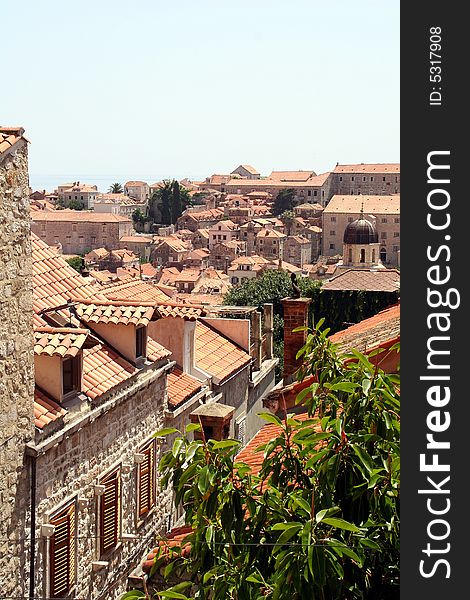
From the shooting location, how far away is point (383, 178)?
Answer: 16012 cm

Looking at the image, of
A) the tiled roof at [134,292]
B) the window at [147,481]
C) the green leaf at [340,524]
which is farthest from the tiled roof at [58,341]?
the green leaf at [340,524]

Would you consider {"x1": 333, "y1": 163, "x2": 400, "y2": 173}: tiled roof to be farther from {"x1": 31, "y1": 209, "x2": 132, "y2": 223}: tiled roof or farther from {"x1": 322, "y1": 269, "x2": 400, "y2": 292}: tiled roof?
{"x1": 322, "y1": 269, "x2": 400, "y2": 292}: tiled roof

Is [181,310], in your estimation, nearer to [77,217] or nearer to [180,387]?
[180,387]

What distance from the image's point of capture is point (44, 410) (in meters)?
9.01

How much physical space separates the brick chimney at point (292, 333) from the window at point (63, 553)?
3.99 m

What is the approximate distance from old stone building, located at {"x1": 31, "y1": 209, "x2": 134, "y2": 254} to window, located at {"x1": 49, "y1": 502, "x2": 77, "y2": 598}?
4951 inches

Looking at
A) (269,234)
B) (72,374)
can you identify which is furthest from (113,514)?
(269,234)

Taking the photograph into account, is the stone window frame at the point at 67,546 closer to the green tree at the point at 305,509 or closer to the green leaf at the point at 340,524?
the green tree at the point at 305,509

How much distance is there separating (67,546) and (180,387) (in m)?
4.90

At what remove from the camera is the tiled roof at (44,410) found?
8805 millimetres

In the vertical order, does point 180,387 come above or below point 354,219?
below

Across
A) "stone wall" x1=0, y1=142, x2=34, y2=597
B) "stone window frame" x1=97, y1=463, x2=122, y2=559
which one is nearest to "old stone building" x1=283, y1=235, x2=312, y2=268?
"stone window frame" x1=97, y1=463, x2=122, y2=559

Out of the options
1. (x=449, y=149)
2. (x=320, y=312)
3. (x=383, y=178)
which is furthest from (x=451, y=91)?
(x=383, y=178)

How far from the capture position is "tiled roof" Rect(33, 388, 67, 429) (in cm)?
880
